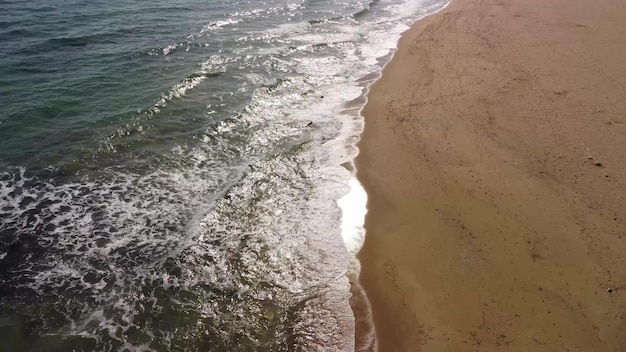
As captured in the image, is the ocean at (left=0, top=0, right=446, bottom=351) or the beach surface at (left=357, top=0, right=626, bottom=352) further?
the ocean at (left=0, top=0, right=446, bottom=351)

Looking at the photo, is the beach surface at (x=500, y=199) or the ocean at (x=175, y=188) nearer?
the beach surface at (x=500, y=199)

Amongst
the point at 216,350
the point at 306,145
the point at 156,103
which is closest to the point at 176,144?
the point at 156,103

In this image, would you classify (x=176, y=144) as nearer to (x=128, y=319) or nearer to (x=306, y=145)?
(x=306, y=145)

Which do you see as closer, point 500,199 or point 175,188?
point 500,199
